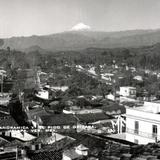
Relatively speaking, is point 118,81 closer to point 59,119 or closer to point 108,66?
point 108,66

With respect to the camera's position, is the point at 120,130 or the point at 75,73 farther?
the point at 75,73

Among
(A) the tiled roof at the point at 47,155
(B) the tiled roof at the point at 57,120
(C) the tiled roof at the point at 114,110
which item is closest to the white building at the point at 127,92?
(C) the tiled roof at the point at 114,110

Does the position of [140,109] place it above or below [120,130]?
above

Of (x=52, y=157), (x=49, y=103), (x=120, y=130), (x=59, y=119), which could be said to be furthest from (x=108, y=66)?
(x=52, y=157)

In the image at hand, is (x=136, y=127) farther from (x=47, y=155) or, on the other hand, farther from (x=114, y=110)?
(x=114, y=110)

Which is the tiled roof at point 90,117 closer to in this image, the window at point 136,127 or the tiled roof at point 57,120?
the tiled roof at point 57,120

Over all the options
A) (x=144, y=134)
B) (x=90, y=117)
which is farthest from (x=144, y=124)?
(x=90, y=117)

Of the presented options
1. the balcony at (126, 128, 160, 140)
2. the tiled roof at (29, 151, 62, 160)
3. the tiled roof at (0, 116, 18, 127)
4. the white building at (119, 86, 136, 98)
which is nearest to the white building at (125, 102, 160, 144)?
the balcony at (126, 128, 160, 140)

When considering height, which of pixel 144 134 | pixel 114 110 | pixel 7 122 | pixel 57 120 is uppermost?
pixel 144 134

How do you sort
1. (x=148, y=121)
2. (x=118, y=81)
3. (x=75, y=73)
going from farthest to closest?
(x=75, y=73)
(x=118, y=81)
(x=148, y=121)
